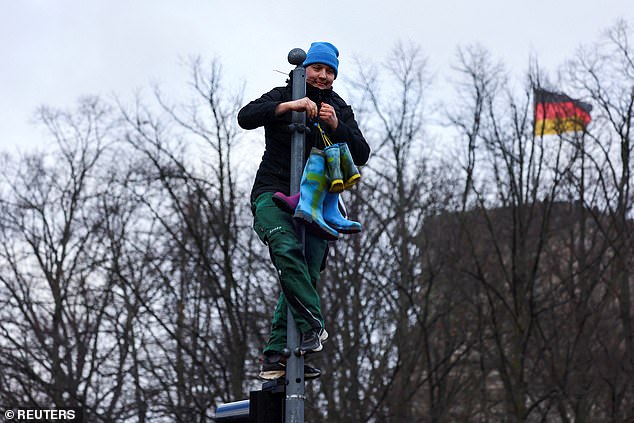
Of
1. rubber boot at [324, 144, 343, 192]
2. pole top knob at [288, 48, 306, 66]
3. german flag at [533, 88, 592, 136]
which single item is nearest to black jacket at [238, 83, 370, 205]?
rubber boot at [324, 144, 343, 192]

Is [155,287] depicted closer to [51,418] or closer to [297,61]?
[51,418]

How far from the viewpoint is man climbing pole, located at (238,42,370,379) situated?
4702 mm

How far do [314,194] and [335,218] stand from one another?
8.2 inches

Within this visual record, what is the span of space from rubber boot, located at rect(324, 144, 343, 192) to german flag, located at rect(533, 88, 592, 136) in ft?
53.4

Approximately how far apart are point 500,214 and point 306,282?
2033cm

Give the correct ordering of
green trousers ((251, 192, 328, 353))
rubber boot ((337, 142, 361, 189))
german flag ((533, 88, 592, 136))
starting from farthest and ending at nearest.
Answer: german flag ((533, 88, 592, 136))
rubber boot ((337, 142, 361, 189))
green trousers ((251, 192, 328, 353))

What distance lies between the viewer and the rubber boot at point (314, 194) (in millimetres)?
4695

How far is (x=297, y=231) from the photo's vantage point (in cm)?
487

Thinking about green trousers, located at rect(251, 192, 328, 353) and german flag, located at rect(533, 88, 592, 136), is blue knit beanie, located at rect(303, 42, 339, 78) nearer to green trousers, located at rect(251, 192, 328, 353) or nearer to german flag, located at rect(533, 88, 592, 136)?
green trousers, located at rect(251, 192, 328, 353)

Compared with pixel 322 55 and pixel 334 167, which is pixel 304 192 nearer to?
pixel 334 167

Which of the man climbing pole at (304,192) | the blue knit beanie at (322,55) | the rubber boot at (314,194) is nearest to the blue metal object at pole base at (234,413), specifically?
the man climbing pole at (304,192)

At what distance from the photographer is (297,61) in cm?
484

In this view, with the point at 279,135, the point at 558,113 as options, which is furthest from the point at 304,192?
the point at 558,113

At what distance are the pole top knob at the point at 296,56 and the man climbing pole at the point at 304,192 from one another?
22cm
